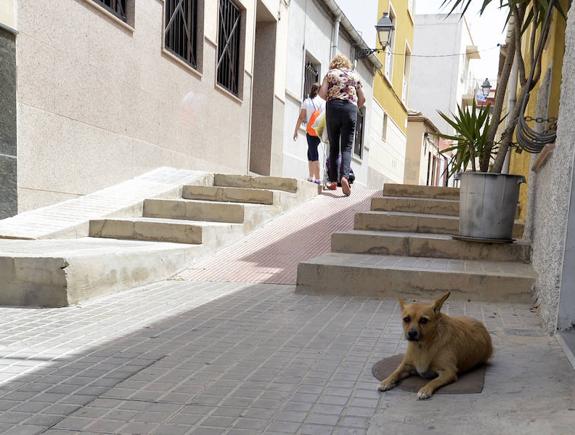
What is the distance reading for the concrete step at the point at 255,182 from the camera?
27.6ft

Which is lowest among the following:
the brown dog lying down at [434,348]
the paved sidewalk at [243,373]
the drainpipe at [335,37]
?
the paved sidewalk at [243,373]

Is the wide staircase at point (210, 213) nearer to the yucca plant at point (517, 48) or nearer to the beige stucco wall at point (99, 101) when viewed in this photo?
the beige stucco wall at point (99, 101)

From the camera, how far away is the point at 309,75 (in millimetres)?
15141

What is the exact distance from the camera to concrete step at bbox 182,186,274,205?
7.76 meters

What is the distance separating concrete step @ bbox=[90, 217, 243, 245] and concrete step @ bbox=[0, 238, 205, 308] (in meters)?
0.82

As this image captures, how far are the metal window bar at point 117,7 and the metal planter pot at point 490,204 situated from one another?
4764 mm

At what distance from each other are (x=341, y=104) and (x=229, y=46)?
3.45m

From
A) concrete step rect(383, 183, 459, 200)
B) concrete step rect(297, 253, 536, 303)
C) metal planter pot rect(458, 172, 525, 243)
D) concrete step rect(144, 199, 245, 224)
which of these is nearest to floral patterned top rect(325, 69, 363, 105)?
concrete step rect(383, 183, 459, 200)

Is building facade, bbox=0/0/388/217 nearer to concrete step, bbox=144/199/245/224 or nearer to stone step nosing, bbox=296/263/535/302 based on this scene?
concrete step, bbox=144/199/245/224

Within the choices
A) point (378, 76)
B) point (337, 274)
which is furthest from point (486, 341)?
point (378, 76)

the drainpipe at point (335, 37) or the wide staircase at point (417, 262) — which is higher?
the drainpipe at point (335, 37)

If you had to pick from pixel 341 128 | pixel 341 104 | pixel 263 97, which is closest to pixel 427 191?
pixel 341 128

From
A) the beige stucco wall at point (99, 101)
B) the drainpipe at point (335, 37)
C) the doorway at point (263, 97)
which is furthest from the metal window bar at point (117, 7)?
the drainpipe at point (335, 37)

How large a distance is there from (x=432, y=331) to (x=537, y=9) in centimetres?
386
